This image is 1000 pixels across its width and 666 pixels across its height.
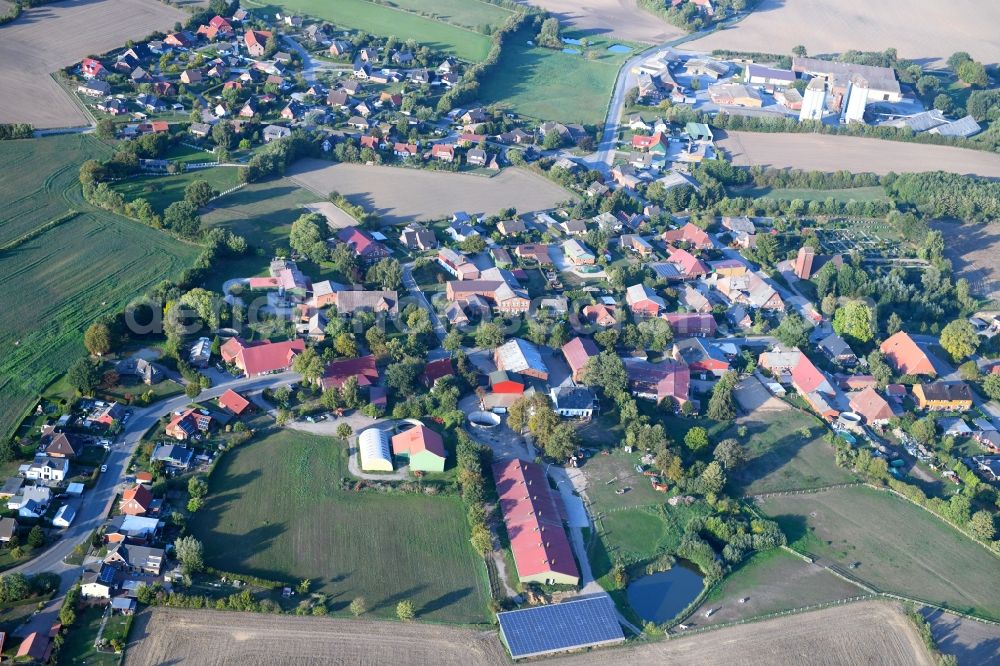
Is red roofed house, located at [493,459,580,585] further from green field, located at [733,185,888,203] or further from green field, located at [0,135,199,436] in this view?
green field, located at [733,185,888,203]

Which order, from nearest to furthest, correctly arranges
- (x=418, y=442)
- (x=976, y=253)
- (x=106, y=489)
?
(x=106, y=489) → (x=418, y=442) → (x=976, y=253)

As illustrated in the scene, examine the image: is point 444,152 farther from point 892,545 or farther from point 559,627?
point 559,627

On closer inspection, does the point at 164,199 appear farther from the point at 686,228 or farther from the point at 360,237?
the point at 686,228

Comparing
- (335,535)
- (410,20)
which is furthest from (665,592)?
(410,20)

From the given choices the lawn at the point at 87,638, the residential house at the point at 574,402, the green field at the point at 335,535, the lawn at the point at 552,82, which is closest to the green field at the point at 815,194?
the lawn at the point at 552,82

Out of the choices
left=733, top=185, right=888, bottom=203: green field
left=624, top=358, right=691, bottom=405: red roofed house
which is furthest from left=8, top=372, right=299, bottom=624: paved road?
left=733, top=185, right=888, bottom=203: green field
